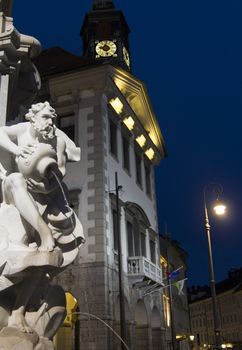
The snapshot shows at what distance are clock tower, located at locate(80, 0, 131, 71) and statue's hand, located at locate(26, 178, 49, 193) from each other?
32.8 meters

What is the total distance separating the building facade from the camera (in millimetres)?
20906

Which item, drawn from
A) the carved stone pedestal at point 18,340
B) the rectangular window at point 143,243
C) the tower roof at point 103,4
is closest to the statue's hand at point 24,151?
the carved stone pedestal at point 18,340

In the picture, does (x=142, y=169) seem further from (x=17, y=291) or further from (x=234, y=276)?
(x=234, y=276)

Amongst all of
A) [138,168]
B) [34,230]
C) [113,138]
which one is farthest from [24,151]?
[138,168]

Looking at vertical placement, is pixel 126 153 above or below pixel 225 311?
above

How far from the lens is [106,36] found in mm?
A: 37469

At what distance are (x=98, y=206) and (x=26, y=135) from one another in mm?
17707

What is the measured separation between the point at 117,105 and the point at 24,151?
22880 mm

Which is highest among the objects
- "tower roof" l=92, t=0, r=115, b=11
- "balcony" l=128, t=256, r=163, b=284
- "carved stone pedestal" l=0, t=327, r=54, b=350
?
"tower roof" l=92, t=0, r=115, b=11

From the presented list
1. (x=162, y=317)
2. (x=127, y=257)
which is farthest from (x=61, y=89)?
(x=162, y=317)

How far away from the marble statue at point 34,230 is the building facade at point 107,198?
13795 mm

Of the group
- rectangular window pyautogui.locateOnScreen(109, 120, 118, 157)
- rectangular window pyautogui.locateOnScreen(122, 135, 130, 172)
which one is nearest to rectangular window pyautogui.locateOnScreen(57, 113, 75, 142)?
rectangular window pyautogui.locateOnScreen(109, 120, 118, 157)

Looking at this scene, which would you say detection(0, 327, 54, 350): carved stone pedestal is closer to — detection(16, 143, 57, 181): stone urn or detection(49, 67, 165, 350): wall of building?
detection(16, 143, 57, 181): stone urn

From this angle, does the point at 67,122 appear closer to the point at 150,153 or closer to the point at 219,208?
the point at 150,153
